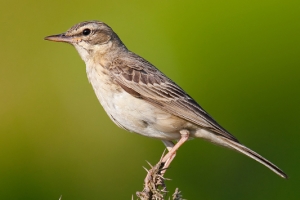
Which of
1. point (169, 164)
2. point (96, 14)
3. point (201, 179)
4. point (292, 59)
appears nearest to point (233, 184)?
point (201, 179)

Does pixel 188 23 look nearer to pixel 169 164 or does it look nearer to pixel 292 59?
pixel 292 59

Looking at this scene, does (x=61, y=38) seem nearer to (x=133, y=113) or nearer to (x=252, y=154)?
(x=133, y=113)

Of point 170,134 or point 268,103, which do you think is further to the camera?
point 268,103

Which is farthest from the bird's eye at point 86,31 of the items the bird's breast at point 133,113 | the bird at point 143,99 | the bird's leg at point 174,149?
the bird's leg at point 174,149

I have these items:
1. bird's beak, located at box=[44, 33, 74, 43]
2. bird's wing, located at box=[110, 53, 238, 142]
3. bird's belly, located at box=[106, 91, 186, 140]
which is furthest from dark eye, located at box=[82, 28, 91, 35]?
bird's belly, located at box=[106, 91, 186, 140]

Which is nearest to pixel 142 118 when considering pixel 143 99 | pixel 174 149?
pixel 143 99

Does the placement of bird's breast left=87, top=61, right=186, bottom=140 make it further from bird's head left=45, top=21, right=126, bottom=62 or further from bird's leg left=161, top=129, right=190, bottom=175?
bird's head left=45, top=21, right=126, bottom=62

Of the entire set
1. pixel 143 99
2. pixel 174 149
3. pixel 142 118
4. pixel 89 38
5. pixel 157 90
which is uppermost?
pixel 89 38
